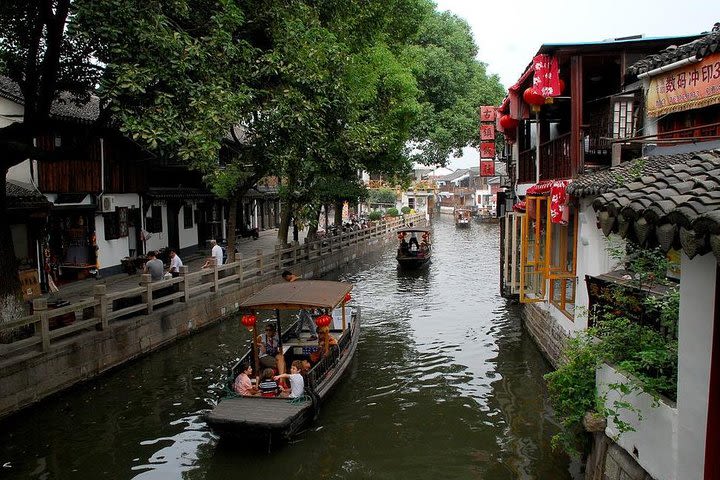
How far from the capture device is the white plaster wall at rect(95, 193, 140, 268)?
20.9 m

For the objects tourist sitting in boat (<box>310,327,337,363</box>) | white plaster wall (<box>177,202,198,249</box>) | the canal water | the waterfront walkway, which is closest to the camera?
the canal water

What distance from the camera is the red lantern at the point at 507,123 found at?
18.5m

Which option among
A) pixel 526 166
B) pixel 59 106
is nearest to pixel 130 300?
pixel 59 106

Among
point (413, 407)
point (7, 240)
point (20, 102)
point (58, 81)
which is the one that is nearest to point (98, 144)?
point (20, 102)

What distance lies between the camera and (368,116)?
1047 inches

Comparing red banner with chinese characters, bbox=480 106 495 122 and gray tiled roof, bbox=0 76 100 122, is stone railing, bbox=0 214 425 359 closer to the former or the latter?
gray tiled roof, bbox=0 76 100 122

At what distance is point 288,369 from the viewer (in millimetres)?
11695

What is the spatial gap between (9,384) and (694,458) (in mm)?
10482

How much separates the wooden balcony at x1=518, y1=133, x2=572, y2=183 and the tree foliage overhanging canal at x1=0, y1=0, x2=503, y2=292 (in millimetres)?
5370

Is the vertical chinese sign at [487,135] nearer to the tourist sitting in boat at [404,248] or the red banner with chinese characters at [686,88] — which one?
the tourist sitting in boat at [404,248]

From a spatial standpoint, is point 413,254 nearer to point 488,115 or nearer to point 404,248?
point 404,248

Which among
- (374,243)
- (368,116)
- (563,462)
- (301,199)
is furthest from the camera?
(374,243)

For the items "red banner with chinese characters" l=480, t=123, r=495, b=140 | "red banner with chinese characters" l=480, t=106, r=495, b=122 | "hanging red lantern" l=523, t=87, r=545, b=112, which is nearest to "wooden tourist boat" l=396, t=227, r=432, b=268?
"red banner with chinese characters" l=480, t=123, r=495, b=140

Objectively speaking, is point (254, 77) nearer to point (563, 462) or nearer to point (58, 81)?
point (58, 81)
